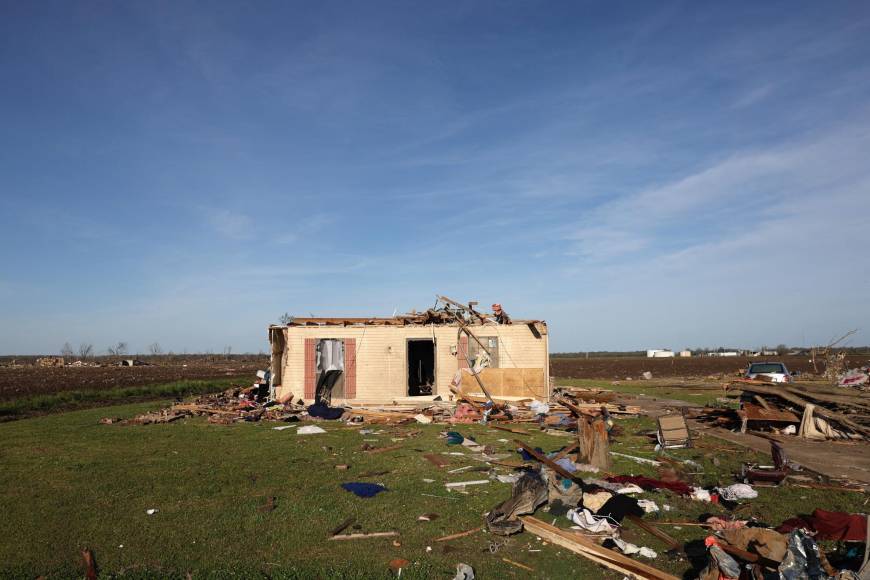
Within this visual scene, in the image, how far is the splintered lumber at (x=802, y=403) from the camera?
575 inches

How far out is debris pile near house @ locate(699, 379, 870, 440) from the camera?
1495 centimetres

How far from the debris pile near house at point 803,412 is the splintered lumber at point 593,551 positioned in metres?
11.4

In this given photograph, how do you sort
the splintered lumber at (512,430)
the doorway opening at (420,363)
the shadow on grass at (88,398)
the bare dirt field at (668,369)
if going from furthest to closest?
the bare dirt field at (668,369) < the doorway opening at (420,363) < the shadow on grass at (88,398) < the splintered lumber at (512,430)

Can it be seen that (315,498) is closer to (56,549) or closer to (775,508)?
(56,549)

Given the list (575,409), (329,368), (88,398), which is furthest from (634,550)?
(88,398)

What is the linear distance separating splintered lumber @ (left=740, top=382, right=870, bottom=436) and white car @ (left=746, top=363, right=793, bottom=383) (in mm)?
7098

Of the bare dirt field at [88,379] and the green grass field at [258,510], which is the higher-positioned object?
the bare dirt field at [88,379]

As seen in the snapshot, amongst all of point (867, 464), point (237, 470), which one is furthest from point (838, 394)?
point (237, 470)

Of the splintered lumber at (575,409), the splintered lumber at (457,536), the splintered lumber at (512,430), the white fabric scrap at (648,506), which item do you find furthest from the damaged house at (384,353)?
the splintered lumber at (457,536)

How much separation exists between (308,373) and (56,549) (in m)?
15.1

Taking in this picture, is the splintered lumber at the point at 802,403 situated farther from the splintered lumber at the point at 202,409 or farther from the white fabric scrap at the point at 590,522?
the splintered lumber at the point at 202,409

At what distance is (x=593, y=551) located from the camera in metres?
6.23

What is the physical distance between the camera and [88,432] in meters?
16.2

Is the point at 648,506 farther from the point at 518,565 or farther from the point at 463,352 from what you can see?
the point at 463,352
